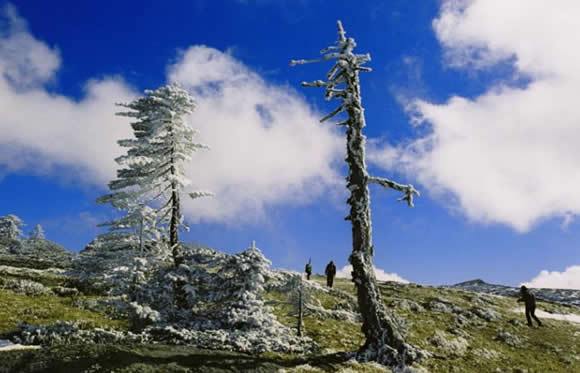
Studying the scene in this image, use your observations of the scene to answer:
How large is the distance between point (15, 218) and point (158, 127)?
11595cm

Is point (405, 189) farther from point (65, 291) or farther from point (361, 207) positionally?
point (65, 291)

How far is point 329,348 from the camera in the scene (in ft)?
79.6

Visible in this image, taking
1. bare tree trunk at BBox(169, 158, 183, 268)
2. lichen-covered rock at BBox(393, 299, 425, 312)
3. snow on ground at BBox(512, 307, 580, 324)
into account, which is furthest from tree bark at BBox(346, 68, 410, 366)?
snow on ground at BBox(512, 307, 580, 324)

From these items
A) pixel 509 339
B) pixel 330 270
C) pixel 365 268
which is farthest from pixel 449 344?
pixel 365 268

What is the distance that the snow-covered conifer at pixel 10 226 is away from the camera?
395 feet

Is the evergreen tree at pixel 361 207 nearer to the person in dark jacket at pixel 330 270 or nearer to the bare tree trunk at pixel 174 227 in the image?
the bare tree trunk at pixel 174 227

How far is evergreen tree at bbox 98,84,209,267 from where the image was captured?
2484 centimetres

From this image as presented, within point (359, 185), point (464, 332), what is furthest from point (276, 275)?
point (464, 332)

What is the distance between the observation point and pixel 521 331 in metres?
39.8

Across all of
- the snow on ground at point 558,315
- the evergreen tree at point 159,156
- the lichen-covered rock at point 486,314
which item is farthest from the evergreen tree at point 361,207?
the snow on ground at point 558,315

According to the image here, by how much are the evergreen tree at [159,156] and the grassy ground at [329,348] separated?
5.63 metres

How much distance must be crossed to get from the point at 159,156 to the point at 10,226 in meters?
115

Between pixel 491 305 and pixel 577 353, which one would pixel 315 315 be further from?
pixel 491 305

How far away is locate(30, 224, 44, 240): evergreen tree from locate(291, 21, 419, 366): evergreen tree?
452 feet
